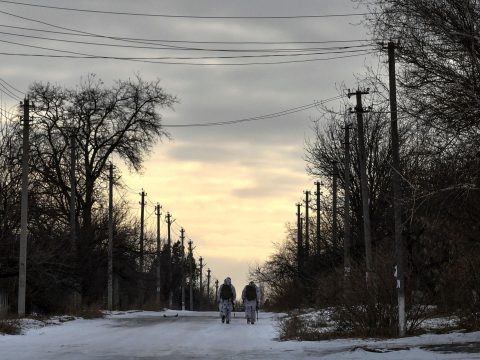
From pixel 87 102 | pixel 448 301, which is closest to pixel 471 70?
pixel 448 301

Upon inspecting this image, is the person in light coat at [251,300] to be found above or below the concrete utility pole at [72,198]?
below

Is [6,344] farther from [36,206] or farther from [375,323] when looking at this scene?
[36,206]

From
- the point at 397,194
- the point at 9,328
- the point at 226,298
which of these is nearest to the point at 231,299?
the point at 226,298

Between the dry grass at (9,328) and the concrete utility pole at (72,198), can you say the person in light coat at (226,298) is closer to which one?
the dry grass at (9,328)

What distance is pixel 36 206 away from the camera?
38.8 meters

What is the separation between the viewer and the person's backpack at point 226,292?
2836 cm

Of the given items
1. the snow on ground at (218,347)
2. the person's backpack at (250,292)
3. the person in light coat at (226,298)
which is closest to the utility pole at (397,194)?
the snow on ground at (218,347)

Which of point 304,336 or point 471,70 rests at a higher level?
point 471,70

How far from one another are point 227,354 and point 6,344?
606cm

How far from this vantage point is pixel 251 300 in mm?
28375

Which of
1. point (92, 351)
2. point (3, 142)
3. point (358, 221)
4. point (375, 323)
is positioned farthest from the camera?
point (358, 221)

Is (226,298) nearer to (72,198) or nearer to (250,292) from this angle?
(250,292)

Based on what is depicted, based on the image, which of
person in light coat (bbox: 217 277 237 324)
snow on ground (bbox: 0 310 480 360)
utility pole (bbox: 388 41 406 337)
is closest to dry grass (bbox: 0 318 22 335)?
snow on ground (bbox: 0 310 480 360)

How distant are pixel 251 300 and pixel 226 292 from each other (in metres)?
1.05
